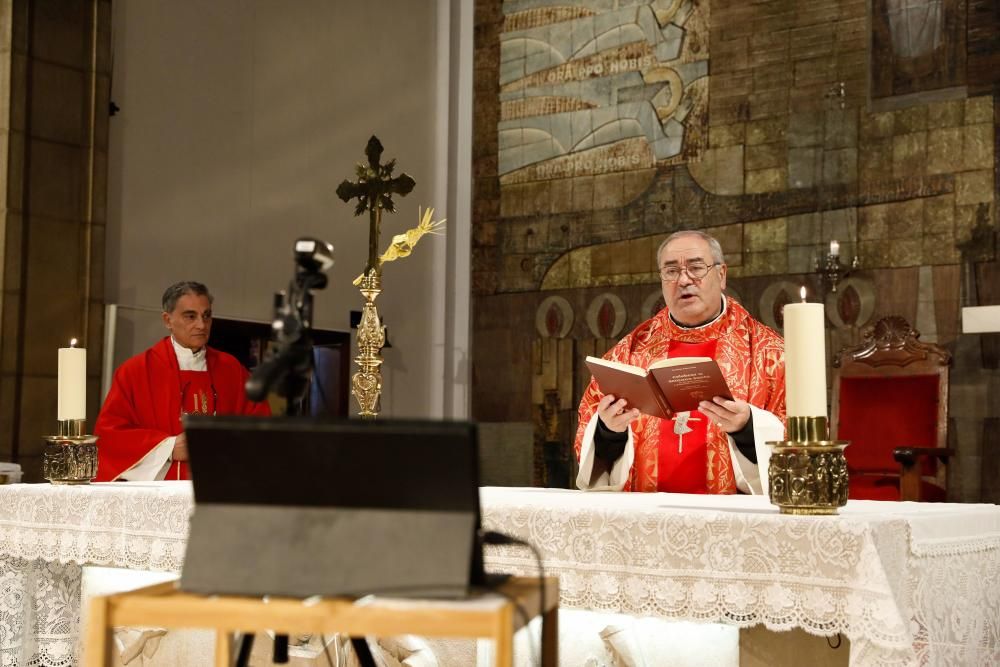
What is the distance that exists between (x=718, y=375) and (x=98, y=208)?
16.8 ft

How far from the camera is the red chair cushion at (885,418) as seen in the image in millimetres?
6734

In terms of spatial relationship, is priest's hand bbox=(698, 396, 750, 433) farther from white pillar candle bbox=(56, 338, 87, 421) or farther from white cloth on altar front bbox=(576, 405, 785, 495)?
white pillar candle bbox=(56, 338, 87, 421)

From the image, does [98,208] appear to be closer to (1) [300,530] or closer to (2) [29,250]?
(2) [29,250]

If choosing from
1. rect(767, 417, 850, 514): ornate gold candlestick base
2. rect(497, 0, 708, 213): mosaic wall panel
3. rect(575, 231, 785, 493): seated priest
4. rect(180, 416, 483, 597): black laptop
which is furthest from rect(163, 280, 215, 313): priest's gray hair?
rect(180, 416, 483, 597): black laptop

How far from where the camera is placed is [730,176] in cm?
848

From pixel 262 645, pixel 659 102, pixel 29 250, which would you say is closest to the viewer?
pixel 262 645

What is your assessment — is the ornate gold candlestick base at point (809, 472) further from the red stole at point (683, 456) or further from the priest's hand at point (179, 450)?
the priest's hand at point (179, 450)

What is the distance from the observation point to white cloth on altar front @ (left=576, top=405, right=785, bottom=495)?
12.1ft

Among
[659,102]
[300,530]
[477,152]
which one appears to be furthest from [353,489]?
[477,152]

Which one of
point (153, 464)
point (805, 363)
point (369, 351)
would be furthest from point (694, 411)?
point (153, 464)

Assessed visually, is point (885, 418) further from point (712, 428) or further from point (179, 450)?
point (179, 450)

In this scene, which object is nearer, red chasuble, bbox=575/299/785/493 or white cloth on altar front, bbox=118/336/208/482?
red chasuble, bbox=575/299/785/493

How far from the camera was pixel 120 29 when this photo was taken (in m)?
7.55

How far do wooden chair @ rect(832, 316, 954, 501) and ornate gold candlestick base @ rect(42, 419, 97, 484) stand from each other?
422 cm
